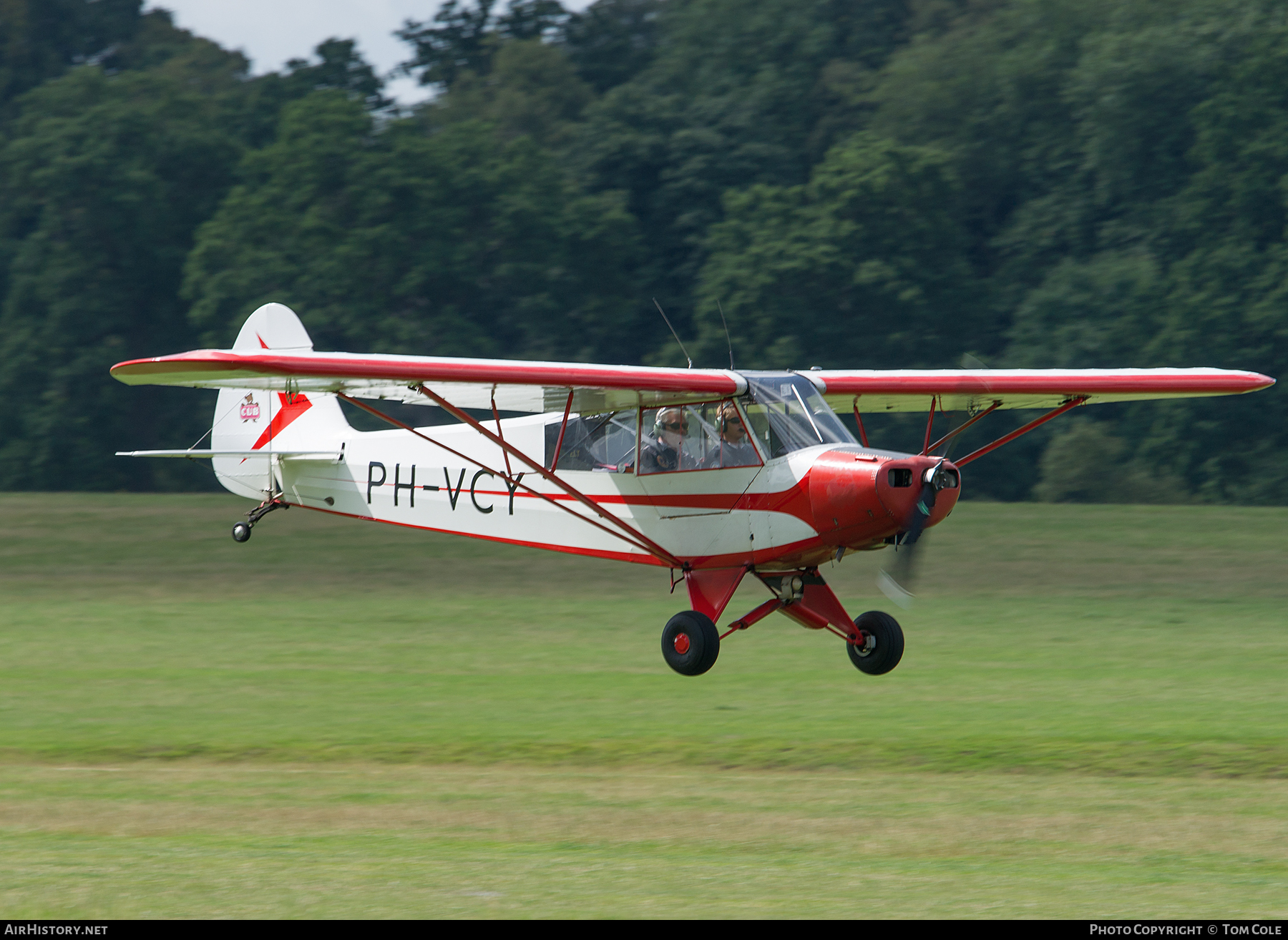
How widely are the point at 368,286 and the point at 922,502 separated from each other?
49273 millimetres

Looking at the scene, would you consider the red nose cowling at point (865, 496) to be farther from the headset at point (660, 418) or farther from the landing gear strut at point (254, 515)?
the landing gear strut at point (254, 515)

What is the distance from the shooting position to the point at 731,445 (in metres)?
14.3

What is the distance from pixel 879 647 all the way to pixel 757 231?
156ft

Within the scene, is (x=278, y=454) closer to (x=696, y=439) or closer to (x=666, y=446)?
(x=666, y=446)

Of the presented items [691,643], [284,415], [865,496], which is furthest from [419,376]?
[284,415]

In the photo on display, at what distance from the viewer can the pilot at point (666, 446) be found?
48.1ft

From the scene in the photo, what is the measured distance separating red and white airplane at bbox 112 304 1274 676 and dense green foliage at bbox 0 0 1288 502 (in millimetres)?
35624

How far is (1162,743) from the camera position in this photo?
16.5 m

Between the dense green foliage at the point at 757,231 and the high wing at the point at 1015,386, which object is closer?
the high wing at the point at 1015,386

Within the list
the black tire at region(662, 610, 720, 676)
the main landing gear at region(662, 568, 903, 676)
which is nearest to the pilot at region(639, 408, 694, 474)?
the main landing gear at region(662, 568, 903, 676)

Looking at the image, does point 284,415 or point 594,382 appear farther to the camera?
point 284,415

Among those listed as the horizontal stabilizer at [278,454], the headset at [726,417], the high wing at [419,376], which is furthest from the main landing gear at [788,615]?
the horizontal stabilizer at [278,454]

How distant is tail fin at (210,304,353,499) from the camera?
18.6 metres

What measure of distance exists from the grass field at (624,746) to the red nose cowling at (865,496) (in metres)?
2.41
